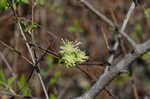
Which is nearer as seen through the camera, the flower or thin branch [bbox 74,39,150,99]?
the flower

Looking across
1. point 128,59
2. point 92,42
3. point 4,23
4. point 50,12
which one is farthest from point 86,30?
point 128,59

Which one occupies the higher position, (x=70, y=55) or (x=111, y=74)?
(x=70, y=55)

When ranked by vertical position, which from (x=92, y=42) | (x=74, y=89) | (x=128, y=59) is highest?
(x=128, y=59)

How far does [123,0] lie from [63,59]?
4030mm

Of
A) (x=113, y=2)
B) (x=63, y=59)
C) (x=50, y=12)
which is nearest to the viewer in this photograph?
(x=63, y=59)

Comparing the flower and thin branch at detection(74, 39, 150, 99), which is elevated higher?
the flower

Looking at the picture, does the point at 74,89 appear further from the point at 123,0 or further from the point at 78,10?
the point at 123,0

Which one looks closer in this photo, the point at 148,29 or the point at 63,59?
the point at 63,59

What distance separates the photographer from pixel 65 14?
241 inches

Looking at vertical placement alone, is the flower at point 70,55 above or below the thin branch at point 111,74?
above

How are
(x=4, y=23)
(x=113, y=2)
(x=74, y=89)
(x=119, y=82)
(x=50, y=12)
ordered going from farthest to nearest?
(x=74, y=89) < (x=50, y=12) < (x=119, y=82) < (x=113, y=2) < (x=4, y=23)

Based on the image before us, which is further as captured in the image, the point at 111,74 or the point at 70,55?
the point at 111,74

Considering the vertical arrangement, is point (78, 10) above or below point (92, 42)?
above

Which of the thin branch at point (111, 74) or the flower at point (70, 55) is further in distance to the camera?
the thin branch at point (111, 74)
